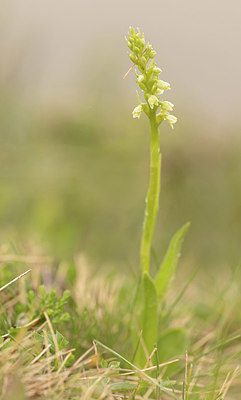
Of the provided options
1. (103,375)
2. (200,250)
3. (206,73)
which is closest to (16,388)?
(103,375)

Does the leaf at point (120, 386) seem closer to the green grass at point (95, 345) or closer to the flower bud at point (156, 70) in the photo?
the green grass at point (95, 345)

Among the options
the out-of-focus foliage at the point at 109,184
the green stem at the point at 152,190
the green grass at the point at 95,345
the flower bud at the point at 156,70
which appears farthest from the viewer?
the out-of-focus foliage at the point at 109,184

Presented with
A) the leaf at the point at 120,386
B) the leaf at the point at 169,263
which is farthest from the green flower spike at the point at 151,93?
the leaf at the point at 120,386

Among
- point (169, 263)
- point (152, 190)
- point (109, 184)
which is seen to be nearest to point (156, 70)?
point (152, 190)

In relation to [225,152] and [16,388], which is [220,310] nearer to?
[16,388]

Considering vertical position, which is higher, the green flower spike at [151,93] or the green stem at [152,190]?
the green flower spike at [151,93]

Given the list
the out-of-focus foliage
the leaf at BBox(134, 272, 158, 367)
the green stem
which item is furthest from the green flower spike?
the out-of-focus foliage
